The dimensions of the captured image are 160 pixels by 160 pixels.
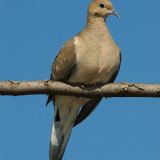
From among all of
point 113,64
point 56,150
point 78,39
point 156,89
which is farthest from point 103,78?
point 156,89

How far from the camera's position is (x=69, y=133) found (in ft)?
16.8

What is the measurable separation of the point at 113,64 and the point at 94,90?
37.5 inches

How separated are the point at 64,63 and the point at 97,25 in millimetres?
670

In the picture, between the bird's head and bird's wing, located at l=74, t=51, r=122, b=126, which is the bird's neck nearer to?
the bird's head

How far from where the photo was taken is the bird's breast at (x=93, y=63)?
4629 millimetres

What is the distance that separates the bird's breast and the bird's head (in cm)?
63

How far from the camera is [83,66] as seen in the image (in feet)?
15.3

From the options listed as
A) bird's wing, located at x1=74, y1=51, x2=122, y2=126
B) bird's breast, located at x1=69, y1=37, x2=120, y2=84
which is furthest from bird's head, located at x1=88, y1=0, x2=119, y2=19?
bird's wing, located at x1=74, y1=51, x2=122, y2=126

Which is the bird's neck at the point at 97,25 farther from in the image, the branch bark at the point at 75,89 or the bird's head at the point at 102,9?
the branch bark at the point at 75,89

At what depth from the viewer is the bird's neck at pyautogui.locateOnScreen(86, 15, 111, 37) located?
5.11 metres

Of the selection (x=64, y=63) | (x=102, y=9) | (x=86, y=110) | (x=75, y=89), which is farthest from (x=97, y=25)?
(x=75, y=89)

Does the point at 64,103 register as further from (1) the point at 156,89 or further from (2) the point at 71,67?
(1) the point at 156,89

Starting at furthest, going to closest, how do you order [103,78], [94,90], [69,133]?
[69,133] → [103,78] → [94,90]

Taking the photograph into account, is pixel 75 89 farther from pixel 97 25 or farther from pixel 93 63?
pixel 97 25
